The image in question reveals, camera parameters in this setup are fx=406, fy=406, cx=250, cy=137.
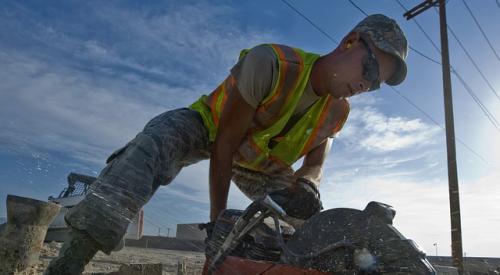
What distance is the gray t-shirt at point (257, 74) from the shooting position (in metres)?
2.24

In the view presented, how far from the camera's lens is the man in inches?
73.9

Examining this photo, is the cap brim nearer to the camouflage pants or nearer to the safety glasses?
the safety glasses

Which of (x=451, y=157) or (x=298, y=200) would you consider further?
(x=451, y=157)

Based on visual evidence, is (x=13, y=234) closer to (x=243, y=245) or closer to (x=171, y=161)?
(x=171, y=161)

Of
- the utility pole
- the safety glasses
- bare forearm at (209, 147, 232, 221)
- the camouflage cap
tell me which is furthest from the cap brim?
the utility pole

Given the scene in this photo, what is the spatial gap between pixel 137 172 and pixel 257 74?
2.72ft

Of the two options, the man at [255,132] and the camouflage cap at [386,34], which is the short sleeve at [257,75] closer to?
the man at [255,132]

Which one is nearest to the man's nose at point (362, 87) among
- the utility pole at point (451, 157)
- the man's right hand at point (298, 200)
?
the man's right hand at point (298, 200)

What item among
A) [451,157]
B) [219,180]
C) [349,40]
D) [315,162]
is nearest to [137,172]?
[219,180]

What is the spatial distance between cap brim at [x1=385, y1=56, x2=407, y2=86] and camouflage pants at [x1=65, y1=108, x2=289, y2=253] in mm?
1287

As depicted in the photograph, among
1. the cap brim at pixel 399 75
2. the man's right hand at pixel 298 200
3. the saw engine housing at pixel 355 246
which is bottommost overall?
the saw engine housing at pixel 355 246

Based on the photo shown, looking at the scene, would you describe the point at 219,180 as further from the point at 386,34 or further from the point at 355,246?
the point at 386,34

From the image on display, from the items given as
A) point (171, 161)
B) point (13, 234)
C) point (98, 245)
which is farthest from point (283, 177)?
point (13, 234)

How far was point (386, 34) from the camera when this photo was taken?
95.0 inches
